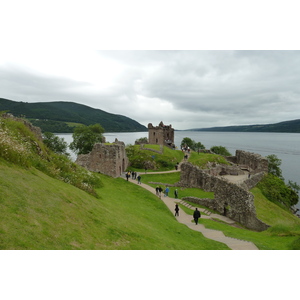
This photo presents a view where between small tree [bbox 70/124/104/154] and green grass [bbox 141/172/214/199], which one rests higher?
small tree [bbox 70/124/104/154]

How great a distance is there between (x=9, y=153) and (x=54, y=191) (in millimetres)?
3350

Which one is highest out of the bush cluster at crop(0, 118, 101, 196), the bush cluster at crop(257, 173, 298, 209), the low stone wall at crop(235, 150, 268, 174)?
the bush cluster at crop(0, 118, 101, 196)

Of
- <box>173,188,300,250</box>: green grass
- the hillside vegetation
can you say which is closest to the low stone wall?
<box>173,188,300,250</box>: green grass

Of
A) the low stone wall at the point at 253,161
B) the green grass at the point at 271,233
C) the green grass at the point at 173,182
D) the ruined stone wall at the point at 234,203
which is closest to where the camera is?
→ the green grass at the point at 271,233

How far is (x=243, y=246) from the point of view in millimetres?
13883

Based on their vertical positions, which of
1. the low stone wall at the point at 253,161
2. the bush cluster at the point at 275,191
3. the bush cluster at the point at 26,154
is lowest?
the bush cluster at the point at 275,191

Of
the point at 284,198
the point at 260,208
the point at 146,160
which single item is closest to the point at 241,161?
the point at 284,198

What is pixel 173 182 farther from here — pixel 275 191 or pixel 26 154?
pixel 26 154

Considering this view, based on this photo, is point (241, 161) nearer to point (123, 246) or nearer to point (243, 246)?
point (243, 246)

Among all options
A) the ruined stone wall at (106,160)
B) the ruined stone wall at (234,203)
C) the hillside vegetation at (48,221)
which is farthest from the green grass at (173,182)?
the hillside vegetation at (48,221)

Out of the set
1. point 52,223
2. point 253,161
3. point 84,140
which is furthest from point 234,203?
point 84,140

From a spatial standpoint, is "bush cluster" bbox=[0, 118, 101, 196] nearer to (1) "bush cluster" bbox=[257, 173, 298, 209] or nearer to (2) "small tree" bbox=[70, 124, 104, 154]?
(1) "bush cluster" bbox=[257, 173, 298, 209]

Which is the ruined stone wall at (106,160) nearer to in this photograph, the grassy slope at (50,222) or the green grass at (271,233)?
the green grass at (271,233)

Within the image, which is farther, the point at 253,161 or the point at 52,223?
the point at 253,161
